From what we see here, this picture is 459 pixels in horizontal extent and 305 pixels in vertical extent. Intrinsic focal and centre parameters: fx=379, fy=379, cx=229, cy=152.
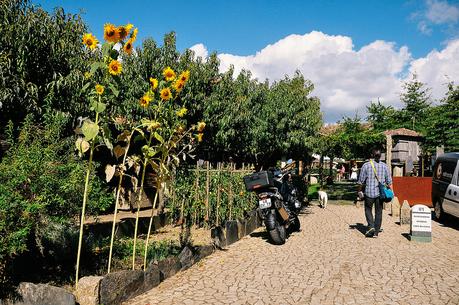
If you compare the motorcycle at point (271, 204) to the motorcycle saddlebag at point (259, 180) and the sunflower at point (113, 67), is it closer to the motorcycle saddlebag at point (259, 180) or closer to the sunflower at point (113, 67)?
the motorcycle saddlebag at point (259, 180)

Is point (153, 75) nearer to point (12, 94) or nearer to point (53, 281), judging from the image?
point (12, 94)

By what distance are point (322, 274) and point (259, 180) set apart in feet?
9.21

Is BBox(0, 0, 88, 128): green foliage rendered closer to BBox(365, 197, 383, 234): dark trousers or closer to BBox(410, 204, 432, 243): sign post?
BBox(365, 197, 383, 234): dark trousers

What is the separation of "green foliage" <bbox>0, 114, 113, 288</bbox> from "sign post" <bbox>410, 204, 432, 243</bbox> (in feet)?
A: 22.1

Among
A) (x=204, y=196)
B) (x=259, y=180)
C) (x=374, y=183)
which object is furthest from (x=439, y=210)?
(x=204, y=196)

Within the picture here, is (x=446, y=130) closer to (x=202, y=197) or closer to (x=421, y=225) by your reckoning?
(x=421, y=225)

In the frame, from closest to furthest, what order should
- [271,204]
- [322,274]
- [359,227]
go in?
[322,274], [271,204], [359,227]

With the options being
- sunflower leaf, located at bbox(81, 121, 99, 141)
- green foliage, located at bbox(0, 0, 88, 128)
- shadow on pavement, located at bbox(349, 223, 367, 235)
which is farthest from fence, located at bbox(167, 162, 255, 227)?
sunflower leaf, located at bbox(81, 121, 99, 141)

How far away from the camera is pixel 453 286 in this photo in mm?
5090

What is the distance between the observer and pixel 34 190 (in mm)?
4098

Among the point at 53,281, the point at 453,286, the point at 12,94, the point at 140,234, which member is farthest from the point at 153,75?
the point at 453,286

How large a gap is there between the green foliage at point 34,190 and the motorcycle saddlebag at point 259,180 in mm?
3733

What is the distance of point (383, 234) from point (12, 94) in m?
8.79

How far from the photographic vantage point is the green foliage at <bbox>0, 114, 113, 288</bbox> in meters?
→ 3.56
